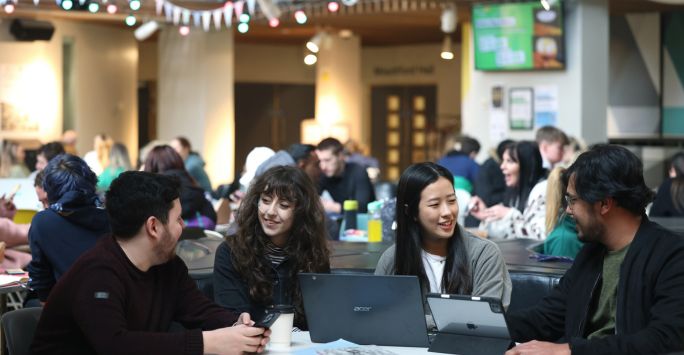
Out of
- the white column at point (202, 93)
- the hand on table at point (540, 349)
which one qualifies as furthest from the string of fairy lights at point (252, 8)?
the hand on table at point (540, 349)

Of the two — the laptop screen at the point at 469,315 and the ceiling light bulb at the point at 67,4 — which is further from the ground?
the ceiling light bulb at the point at 67,4

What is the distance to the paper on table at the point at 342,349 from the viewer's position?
365 cm

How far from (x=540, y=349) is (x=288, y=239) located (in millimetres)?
1316

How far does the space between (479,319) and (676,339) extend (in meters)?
0.59

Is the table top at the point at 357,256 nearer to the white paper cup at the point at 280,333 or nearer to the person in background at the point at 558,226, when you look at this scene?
the person in background at the point at 558,226

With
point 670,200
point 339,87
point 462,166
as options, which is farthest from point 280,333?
point 339,87

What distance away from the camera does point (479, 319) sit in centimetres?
365

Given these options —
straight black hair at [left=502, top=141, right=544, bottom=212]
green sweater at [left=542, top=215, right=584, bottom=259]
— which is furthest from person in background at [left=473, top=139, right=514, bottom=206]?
green sweater at [left=542, top=215, right=584, bottom=259]

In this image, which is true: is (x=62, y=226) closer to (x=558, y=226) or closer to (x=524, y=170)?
(x=558, y=226)

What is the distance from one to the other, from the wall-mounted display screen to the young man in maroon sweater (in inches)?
417

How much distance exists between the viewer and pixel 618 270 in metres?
3.85

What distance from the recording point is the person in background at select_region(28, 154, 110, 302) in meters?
5.38

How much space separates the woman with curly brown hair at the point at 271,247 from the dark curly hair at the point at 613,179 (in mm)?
1213

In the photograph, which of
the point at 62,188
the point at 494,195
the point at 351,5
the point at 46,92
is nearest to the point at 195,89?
the point at 46,92
